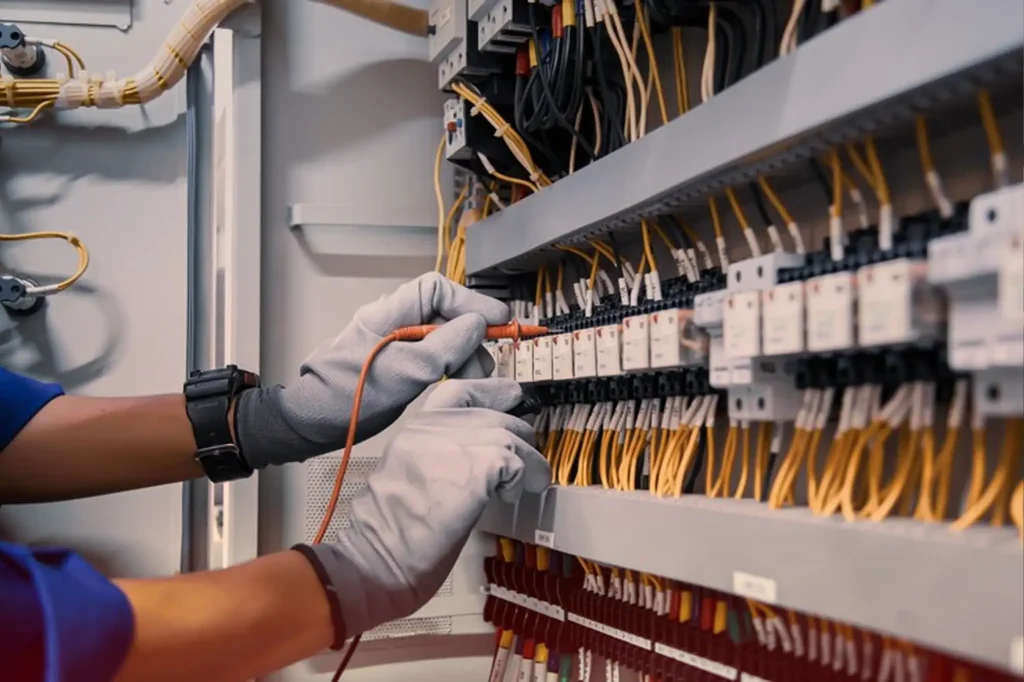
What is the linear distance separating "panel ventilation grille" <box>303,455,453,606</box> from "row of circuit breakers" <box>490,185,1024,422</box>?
1.94ft

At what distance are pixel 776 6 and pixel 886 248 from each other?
0.42 m

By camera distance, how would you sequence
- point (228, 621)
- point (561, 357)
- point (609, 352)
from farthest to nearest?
point (561, 357) → point (609, 352) → point (228, 621)

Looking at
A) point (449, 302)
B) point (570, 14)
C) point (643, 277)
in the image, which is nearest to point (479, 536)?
point (449, 302)

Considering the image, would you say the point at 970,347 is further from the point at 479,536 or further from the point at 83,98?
the point at 83,98

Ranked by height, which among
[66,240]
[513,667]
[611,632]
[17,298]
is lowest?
[513,667]

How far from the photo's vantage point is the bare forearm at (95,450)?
52.7 inches

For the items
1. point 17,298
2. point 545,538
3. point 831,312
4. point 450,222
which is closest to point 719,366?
point 831,312

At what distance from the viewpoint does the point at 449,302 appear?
4.25 feet

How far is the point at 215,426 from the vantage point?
1.35 metres

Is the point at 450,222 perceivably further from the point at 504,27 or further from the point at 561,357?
the point at 561,357

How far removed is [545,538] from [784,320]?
0.51m

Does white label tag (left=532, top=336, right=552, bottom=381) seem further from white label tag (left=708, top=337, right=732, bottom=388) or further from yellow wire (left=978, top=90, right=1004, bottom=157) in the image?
yellow wire (left=978, top=90, right=1004, bottom=157)

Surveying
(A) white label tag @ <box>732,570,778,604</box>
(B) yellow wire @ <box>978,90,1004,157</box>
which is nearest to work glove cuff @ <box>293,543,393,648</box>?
(A) white label tag @ <box>732,570,778,604</box>

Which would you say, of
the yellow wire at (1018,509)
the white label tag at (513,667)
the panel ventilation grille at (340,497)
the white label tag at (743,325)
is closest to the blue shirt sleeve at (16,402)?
Result: the panel ventilation grille at (340,497)
